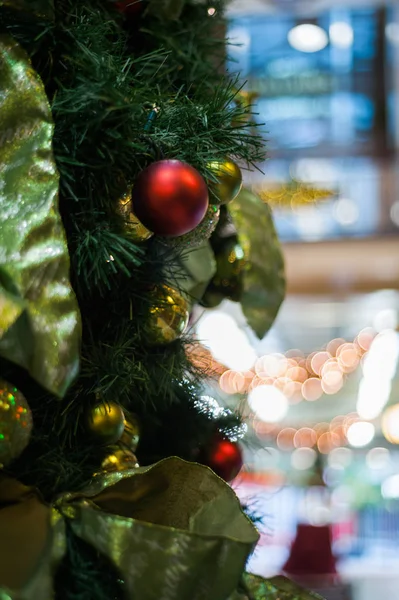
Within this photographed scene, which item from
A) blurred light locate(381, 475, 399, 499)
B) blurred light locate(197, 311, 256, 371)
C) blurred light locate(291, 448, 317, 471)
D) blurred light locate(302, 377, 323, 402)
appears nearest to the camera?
blurred light locate(197, 311, 256, 371)

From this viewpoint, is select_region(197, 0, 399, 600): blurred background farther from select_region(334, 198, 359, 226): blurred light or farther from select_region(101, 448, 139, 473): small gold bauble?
select_region(101, 448, 139, 473): small gold bauble

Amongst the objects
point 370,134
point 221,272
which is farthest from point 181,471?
point 370,134

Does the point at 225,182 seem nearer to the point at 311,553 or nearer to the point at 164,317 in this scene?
the point at 164,317

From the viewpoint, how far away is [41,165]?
0.38 metres

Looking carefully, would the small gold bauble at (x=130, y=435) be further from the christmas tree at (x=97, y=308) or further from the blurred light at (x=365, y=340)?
the blurred light at (x=365, y=340)

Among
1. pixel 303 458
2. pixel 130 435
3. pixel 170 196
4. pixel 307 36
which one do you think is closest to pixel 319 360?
pixel 307 36

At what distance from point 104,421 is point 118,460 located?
0.03 metres

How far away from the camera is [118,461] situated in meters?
0.47

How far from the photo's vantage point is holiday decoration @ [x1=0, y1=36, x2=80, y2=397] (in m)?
0.33

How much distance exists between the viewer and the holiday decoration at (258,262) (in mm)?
603

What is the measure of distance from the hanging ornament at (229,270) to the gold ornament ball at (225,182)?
0.14m

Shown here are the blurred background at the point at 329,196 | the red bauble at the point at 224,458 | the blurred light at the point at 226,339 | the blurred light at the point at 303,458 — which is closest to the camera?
the red bauble at the point at 224,458

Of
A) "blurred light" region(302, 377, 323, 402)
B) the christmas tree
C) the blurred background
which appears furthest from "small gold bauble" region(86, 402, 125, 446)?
"blurred light" region(302, 377, 323, 402)

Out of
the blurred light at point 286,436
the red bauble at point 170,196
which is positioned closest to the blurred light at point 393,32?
the blurred light at point 286,436
